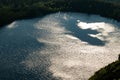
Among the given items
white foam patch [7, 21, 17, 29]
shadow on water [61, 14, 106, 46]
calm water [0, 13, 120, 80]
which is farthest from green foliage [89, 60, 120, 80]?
white foam patch [7, 21, 17, 29]

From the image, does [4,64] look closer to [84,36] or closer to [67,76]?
[67,76]

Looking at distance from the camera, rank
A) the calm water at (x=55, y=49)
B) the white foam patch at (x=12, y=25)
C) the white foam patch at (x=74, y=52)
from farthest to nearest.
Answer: the white foam patch at (x=12, y=25), the white foam patch at (x=74, y=52), the calm water at (x=55, y=49)

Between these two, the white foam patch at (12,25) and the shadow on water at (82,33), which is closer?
the shadow on water at (82,33)

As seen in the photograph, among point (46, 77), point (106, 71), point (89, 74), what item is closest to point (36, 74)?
point (46, 77)

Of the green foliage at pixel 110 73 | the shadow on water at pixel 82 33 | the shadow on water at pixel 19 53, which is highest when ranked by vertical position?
the green foliage at pixel 110 73

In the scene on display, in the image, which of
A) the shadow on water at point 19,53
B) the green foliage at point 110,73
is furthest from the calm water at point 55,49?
the green foliage at point 110,73

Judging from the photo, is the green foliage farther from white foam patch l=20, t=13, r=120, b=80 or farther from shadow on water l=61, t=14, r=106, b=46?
shadow on water l=61, t=14, r=106, b=46

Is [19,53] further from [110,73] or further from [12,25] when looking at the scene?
[110,73]

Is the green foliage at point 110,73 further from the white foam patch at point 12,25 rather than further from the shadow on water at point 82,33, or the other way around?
the white foam patch at point 12,25
